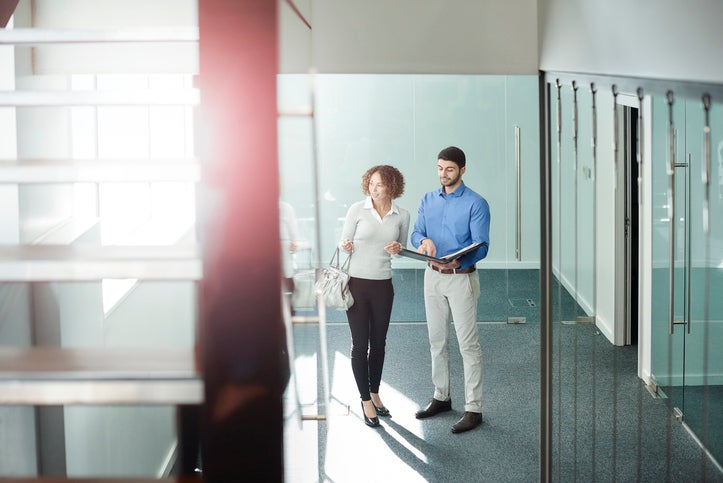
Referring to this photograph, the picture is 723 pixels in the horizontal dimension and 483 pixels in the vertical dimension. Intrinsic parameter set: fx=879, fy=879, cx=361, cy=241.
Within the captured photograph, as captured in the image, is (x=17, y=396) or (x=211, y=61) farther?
(x=17, y=396)

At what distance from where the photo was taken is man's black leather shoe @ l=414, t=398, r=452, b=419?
516cm

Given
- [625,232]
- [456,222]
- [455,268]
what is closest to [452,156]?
[456,222]

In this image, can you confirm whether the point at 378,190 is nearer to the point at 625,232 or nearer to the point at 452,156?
the point at 452,156

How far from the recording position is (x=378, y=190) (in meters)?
4.95

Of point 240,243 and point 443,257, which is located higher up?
point 240,243

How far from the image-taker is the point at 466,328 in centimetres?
482

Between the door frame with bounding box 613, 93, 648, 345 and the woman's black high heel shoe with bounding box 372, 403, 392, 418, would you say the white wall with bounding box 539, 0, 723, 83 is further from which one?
the door frame with bounding box 613, 93, 648, 345

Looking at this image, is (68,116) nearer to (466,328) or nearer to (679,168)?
(466,328)

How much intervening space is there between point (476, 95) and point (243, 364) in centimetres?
620

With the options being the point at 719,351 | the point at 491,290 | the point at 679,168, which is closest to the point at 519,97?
the point at 491,290

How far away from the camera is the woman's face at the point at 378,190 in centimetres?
495

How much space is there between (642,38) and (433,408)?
3.15 meters

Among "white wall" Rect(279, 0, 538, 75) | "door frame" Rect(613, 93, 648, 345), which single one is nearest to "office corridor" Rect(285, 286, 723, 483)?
"door frame" Rect(613, 93, 648, 345)

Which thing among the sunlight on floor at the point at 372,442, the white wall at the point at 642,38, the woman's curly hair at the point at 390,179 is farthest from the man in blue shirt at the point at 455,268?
the white wall at the point at 642,38
